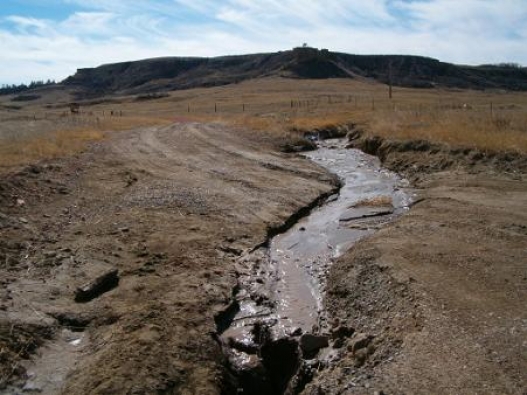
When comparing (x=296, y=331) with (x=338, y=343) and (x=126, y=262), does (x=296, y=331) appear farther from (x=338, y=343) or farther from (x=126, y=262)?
(x=126, y=262)

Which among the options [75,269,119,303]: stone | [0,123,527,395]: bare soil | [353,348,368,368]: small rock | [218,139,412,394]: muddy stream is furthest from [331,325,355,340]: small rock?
[75,269,119,303]: stone

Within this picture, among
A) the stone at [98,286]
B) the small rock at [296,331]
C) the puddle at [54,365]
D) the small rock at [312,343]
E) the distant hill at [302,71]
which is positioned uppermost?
the distant hill at [302,71]

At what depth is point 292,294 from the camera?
11.3m

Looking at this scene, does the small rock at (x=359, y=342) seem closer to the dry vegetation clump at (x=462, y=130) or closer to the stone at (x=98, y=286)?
the stone at (x=98, y=286)

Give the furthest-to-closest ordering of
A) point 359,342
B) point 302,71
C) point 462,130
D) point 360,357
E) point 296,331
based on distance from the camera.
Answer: point 302,71, point 462,130, point 296,331, point 359,342, point 360,357

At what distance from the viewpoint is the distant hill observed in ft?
443

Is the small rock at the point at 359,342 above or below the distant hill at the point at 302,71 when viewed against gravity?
Result: below

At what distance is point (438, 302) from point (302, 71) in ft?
424

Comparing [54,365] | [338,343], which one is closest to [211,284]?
[338,343]

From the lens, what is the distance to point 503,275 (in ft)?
33.1

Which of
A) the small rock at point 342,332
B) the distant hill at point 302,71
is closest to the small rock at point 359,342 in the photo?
the small rock at point 342,332

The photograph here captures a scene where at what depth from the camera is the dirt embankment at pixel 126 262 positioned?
795cm

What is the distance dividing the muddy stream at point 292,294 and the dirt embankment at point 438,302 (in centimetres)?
54

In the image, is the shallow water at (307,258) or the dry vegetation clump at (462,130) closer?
the shallow water at (307,258)
